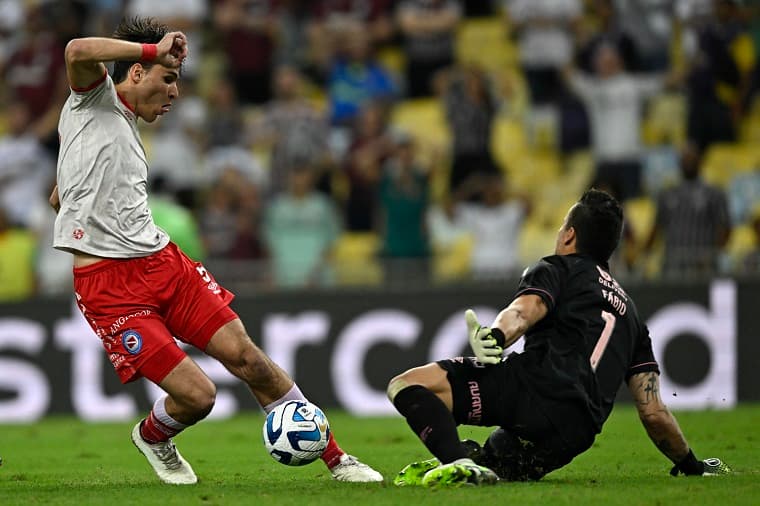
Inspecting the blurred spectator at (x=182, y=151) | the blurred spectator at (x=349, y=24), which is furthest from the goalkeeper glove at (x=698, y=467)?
the blurred spectator at (x=349, y=24)

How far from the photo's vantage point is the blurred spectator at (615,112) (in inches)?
662

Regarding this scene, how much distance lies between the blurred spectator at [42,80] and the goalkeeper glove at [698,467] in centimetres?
1210

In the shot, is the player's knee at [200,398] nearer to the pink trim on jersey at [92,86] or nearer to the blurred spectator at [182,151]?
the pink trim on jersey at [92,86]

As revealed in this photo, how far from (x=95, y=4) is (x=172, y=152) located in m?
3.48

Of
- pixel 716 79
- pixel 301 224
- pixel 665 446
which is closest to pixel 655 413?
pixel 665 446

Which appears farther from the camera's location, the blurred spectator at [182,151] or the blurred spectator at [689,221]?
the blurred spectator at [182,151]

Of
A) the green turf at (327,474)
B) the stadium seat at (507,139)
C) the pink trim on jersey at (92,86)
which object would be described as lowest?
the green turf at (327,474)

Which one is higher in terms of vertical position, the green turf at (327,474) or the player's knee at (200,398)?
the player's knee at (200,398)

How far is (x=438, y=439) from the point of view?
6.99 metres

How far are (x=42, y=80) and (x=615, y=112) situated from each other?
7.78 meters

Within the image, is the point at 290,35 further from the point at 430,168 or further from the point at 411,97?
the point at 430,168

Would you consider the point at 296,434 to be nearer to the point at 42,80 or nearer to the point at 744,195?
the point at 744,195

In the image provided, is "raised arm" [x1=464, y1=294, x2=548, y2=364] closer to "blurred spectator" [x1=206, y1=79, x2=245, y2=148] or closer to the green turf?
the green turf

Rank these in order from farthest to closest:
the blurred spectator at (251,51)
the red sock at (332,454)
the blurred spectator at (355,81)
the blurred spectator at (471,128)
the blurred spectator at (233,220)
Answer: the blurred spectator at (251,51)
the blurred spectator at (355,81)
the blurred spectator at (471,128)
the blurred spectator at (233,220)
the red sock at (332,454)
